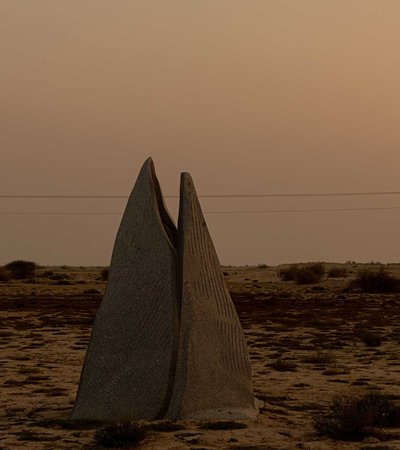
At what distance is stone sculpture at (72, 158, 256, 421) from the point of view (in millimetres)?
A: 10258

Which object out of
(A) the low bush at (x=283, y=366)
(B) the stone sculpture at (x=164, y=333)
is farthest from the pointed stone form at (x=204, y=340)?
(A) the low bush at (x=283, y=366)

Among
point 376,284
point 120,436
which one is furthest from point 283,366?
point 376,284

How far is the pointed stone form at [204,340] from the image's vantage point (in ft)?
33.5

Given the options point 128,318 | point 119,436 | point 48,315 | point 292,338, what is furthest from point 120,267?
point 48,315

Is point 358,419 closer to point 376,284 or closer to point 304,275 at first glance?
point 376,284

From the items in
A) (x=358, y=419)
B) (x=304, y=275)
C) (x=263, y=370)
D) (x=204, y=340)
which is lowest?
(x=263, y=370)

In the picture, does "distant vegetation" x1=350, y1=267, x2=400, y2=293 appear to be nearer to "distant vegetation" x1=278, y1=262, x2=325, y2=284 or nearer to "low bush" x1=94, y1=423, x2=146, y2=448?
"distant vegetation" x1=278, y1=262, x2=325, y2=284

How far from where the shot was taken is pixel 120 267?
1065 cm

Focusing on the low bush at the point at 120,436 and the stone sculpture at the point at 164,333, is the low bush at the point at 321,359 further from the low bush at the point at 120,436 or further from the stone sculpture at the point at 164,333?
the low bush at the point at 120,436

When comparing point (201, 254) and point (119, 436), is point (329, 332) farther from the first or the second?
point (119, 436)

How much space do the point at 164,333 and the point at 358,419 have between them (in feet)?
8.57

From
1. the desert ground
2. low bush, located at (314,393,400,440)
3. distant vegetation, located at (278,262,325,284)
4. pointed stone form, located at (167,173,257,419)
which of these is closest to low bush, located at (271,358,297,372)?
the desert ground

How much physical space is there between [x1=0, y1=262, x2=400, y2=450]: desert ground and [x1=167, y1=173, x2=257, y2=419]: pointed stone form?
33 centimetres

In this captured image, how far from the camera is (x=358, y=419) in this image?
975cm
